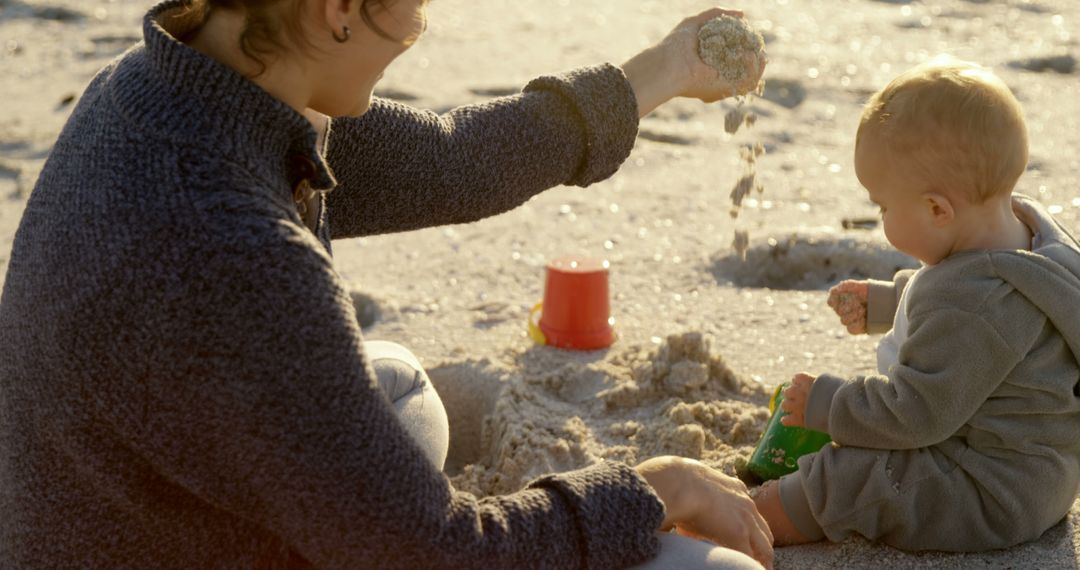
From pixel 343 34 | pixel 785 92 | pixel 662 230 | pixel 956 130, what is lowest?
pixel 662 230

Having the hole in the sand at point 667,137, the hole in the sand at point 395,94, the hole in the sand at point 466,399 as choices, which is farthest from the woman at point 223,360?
the hole in the sand at point 395,94

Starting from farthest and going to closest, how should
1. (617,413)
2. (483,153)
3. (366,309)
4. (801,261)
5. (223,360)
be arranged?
(801,261) < (366,309) < (617,413) < (483,153) < (223,360)

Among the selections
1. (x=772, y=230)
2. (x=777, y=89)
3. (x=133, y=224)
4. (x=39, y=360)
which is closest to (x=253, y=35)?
(x=133, y=224)

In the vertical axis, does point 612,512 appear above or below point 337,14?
below

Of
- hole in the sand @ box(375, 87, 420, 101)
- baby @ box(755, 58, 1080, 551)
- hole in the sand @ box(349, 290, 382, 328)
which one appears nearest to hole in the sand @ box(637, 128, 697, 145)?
hole in the sand @ box(375, 87, 420, 101)

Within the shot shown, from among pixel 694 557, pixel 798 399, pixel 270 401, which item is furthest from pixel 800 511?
pixel 270 401

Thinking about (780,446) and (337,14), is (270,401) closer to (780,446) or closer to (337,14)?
(337,14)

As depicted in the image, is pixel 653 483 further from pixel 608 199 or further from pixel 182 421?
pixel 608 199

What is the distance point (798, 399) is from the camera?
212 cm

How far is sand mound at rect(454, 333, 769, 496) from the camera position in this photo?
2545 mm

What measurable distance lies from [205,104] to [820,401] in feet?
3.69

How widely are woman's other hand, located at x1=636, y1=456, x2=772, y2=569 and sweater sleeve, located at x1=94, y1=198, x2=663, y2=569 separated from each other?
0.43 m

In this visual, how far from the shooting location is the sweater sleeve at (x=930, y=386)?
194 centimetres

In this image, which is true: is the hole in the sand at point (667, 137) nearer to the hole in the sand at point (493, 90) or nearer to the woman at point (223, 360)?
the hole in the sand at point (493, 90)
